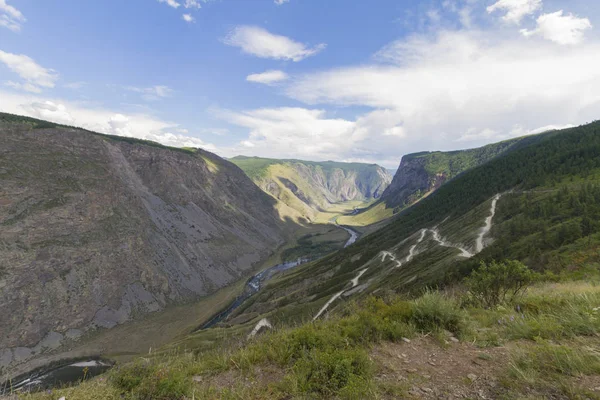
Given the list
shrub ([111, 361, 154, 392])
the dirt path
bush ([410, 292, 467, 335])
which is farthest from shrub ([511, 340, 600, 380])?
shrub ([111, 361, 154, 392])

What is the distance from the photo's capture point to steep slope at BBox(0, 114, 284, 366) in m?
61.0

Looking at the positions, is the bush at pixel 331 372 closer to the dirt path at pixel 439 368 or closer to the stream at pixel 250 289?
the dirt path at pixel 439 368

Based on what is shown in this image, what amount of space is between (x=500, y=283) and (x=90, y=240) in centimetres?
9542

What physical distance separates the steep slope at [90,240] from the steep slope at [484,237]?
32687 millimetres

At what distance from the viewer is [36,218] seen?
70.4 metres

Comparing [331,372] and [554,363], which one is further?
[331,372]

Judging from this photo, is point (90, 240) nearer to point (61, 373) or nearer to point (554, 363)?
point (61, 373)

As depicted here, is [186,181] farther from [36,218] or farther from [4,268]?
[4,268]

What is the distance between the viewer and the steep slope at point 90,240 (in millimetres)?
61031

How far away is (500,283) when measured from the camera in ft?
41.7

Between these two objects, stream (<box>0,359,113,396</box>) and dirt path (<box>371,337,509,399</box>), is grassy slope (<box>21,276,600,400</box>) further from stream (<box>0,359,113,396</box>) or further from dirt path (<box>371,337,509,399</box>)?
stream (<box>0,359,113,396</box>)

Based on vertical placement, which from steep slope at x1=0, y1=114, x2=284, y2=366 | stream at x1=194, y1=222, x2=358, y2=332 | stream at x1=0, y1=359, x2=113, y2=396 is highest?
steep slope at x1=0, y1=114, x2=284, y2=366

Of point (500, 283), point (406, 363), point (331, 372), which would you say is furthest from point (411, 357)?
point (500, 283)

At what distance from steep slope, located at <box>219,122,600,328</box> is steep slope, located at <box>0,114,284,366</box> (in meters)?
32.7
